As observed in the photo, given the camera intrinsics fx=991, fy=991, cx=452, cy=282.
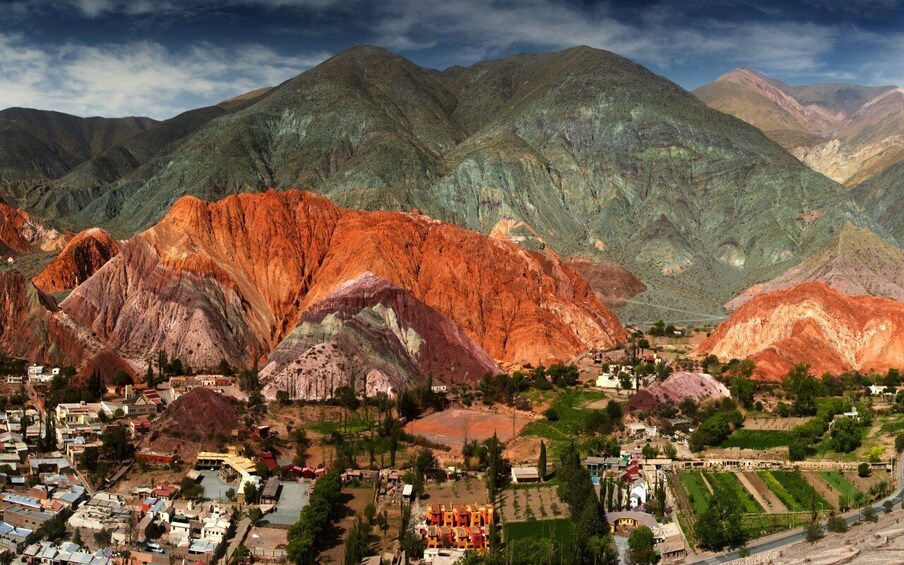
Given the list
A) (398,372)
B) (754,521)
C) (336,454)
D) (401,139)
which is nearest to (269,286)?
(398,372)

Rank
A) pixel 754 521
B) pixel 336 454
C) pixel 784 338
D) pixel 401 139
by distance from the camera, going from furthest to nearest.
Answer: pixel 401 139 < pixel 784 338 < pixel 336 454 < pixel 754 521

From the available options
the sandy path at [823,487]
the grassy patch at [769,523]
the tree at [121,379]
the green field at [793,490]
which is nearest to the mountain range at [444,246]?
the tree at [121,379]

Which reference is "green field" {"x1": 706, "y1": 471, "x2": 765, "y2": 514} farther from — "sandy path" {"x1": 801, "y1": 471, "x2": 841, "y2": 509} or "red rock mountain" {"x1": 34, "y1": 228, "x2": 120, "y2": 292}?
"red rock mountain" {"x1": 34, "y1": 228, "x2": 120, "y2": 292}

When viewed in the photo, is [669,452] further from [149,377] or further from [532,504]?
[149,377]

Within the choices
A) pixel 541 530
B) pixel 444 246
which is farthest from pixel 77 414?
pixel 444 246

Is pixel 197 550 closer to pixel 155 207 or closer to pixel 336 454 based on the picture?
pixel 336 454

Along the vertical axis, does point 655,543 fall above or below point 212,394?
below

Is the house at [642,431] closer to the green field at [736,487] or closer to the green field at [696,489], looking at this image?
the green field at [696,489]

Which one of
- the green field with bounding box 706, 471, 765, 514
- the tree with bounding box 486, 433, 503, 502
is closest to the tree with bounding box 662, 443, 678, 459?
the green field with bounding box 706, 471, 765, 514
